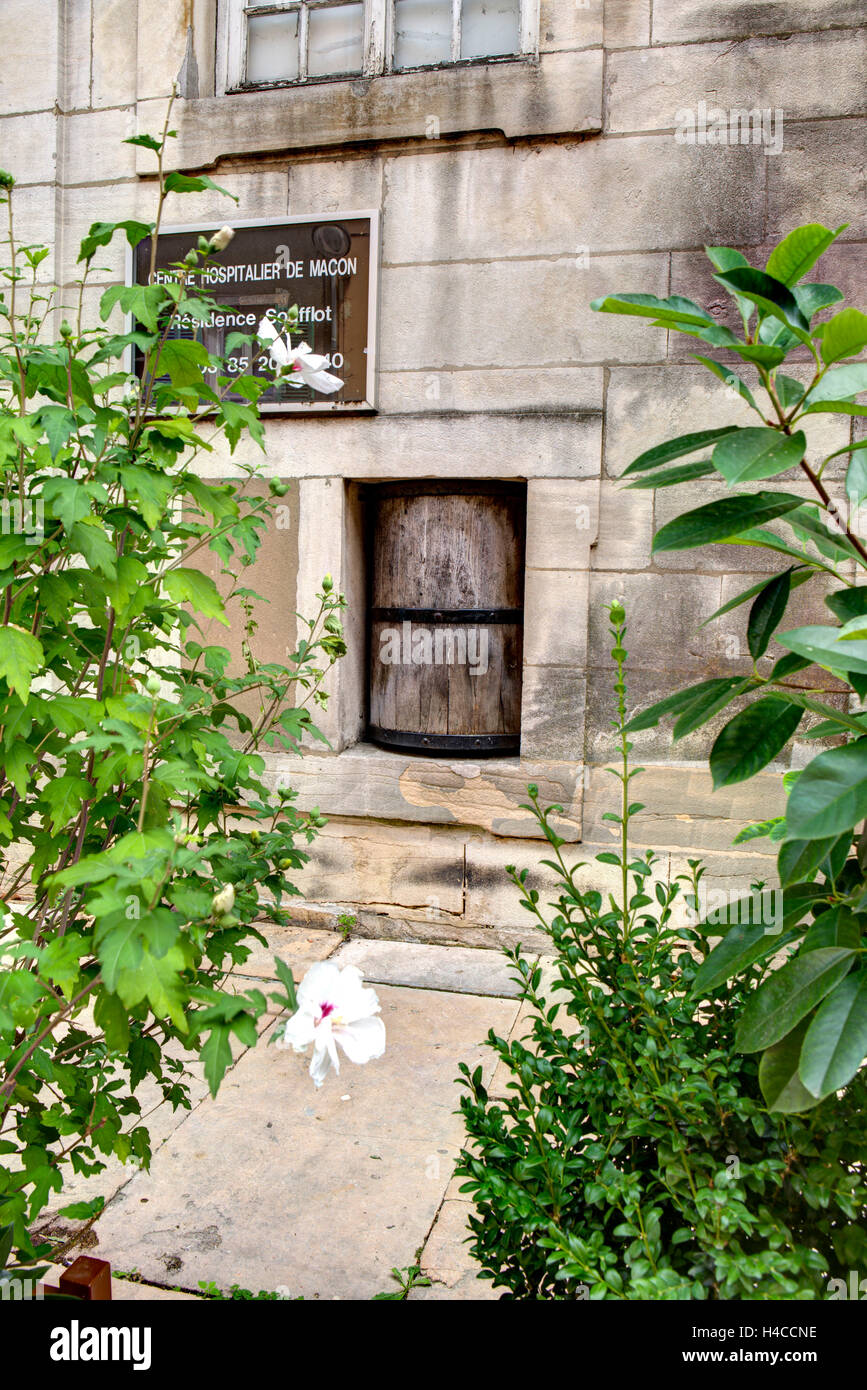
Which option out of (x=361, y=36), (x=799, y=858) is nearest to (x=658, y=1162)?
(x=799, y=858)

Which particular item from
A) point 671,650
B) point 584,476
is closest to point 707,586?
point 671,650

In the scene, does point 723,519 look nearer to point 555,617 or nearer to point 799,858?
point 799,858

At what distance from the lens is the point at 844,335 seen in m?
1.05

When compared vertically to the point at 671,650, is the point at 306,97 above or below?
above

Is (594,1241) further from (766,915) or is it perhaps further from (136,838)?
(136,838)

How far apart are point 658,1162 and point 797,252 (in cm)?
118

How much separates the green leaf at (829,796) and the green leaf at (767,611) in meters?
0.30

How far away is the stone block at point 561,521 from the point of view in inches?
153

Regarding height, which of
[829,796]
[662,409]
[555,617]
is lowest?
[829,796]

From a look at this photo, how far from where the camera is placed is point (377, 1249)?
2230 millimetres

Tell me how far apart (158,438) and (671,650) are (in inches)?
103

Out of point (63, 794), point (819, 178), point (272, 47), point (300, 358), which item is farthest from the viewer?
point (272, 47)

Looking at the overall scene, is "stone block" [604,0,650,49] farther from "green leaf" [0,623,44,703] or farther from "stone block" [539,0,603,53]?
"green leaf" [0,623,44,703]

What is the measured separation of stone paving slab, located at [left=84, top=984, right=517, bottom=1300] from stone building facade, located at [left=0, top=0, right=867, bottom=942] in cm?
109
